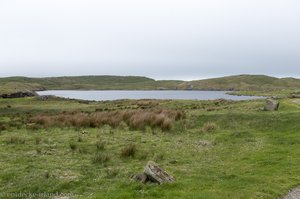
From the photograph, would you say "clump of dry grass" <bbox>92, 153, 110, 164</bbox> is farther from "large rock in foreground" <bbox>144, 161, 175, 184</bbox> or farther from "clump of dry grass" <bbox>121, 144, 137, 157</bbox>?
"large rock in foreground" <bbox>144, 161, 175, 184</bbox>

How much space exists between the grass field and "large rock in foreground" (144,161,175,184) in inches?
13.0

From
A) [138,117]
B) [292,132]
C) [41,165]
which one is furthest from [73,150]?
[292,132]

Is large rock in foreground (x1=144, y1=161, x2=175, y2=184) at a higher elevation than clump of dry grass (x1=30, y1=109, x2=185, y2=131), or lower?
higher

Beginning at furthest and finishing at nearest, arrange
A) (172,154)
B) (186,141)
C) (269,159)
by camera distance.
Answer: (186,141), (172,154), (269,159)

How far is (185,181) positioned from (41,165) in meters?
7.19

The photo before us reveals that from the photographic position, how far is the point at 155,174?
13.5 meters

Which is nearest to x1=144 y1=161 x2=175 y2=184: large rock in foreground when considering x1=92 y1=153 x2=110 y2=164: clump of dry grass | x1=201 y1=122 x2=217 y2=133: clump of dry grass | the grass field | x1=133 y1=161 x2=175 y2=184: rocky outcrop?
x1=133 y1=161 x2=175 y2=184: rocky outcrop

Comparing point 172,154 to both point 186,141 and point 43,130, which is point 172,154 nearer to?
point 186,141

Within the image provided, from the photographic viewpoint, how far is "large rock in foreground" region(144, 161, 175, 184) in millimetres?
13401

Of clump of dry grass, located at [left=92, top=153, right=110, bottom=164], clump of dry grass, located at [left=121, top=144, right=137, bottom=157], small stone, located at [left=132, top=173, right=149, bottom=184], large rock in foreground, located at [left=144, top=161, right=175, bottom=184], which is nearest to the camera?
large rock in foreground, located at [left=144, top=161, right=175, bottom=184]

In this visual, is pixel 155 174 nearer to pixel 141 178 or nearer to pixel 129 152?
pixel 141 178

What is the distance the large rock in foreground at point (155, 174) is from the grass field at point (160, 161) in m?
0.33

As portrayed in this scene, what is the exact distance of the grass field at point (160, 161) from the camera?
43.4 ft

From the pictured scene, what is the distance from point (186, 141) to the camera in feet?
83.0
